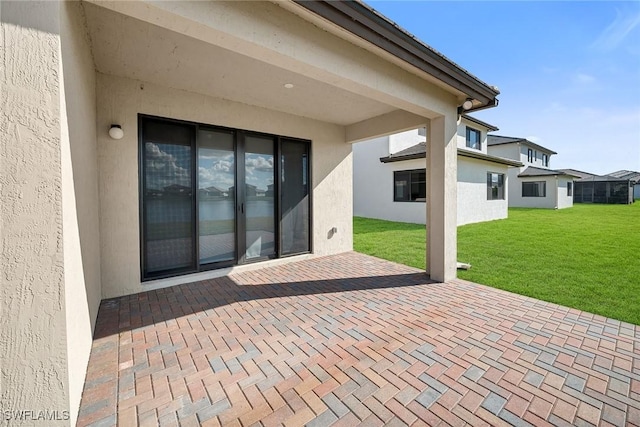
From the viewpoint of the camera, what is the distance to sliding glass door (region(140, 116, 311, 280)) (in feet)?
17.0

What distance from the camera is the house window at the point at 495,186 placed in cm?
1666

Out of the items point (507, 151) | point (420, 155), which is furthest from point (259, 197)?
point (507, 151)

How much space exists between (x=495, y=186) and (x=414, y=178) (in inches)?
251

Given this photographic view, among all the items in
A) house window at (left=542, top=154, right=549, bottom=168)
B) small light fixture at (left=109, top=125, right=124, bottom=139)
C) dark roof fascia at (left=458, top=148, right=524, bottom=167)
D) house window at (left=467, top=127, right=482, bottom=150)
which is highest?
house window at (left=542, top=154, right=549, bottom=168)

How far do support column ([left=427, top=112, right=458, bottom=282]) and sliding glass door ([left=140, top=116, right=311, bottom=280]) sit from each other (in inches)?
126

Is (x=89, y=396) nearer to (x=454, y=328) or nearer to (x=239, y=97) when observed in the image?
(x=454, y=328)

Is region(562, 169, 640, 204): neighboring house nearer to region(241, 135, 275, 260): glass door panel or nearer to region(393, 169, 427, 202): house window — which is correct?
region(393, 169, 427, 202): house window

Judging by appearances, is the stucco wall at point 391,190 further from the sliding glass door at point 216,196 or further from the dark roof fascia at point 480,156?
the sliding glass door at point 216,196

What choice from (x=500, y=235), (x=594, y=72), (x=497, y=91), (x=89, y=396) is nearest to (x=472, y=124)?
(x=594, y=72)

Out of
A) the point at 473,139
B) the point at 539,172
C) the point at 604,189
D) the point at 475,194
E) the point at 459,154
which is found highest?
the point at 473,139

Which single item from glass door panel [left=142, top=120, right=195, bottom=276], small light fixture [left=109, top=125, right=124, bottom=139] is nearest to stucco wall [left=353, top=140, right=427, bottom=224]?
glass door panel [left=142, top=120, right=195, bottom=276]

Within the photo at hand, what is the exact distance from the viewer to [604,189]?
3300 centimetres

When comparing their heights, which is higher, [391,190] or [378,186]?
[378,186]

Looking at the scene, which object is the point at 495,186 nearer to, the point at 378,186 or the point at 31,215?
the point at 378,186
